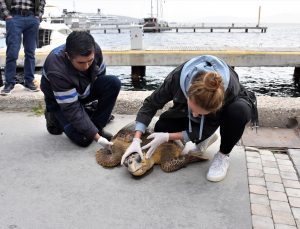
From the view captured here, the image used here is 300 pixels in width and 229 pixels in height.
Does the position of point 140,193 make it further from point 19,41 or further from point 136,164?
point 19,41

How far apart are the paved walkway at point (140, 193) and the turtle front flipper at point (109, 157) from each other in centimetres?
5

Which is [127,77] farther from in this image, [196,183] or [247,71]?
[196,183]

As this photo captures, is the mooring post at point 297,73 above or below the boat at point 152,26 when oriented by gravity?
below

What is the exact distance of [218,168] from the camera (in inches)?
102

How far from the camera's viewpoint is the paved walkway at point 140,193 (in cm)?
211

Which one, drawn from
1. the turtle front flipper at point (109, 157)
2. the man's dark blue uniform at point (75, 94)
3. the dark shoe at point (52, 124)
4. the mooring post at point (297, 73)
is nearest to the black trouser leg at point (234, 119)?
the turtle front flipper at point (109, 157)

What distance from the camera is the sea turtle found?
2607 mm


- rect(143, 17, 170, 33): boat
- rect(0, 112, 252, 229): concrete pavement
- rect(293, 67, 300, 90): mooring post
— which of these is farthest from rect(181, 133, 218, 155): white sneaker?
rect(143, 17, 170, 33): boat

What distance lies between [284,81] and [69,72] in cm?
1225

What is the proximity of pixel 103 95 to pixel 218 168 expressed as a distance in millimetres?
1230

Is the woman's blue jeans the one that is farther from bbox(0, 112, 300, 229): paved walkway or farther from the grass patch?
bbox(0, 112, 300, 229): paved walkway

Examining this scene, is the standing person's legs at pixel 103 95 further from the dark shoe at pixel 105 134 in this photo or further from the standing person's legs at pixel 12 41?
the standing person's legs at pixel 12 41

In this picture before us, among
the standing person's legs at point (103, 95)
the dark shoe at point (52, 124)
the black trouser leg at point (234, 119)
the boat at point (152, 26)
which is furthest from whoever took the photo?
the boat at point (152, 26)

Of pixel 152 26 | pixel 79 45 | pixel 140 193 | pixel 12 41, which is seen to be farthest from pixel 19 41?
pixel 152 26
